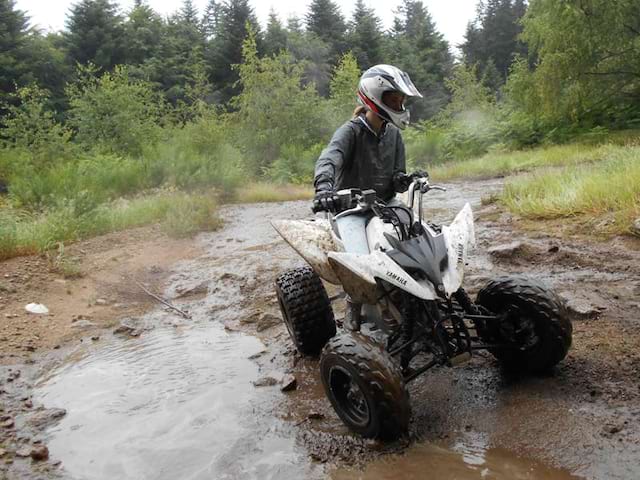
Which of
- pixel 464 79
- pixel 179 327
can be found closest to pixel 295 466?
pixel 179 327

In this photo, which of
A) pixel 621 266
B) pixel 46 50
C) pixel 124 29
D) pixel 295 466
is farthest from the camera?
pixel 124 29

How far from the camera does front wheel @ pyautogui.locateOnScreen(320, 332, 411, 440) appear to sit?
268 cm

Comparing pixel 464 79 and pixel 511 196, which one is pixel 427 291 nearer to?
pixel 511 196

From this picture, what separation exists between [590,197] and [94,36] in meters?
36.0

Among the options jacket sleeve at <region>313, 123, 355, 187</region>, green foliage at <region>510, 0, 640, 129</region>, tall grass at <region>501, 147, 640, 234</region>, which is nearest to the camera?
jacket sleeve at <region>313, 123, 355, 187</region>

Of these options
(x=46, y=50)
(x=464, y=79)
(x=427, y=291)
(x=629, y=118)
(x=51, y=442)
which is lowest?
(x=51, y=442)

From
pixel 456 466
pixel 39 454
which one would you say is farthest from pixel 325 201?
pixel 39 454

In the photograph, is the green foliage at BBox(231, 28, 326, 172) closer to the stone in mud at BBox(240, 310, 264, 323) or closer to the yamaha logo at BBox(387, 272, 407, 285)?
the stone in mud at BBox(240, 310, 264, 323)

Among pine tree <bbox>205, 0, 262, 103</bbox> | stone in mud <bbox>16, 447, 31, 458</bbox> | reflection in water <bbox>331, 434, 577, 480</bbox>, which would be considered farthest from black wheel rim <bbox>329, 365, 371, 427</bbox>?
pine tree <bbox>205, 0, 262, 103</bbox>

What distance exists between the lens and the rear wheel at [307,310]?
4.04 m

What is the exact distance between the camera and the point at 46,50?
106 feet

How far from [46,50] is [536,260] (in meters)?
33.8

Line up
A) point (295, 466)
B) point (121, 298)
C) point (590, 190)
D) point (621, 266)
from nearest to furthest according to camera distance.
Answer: point (295, 466), point (621, 266), point (121, 298), point (590, 190)

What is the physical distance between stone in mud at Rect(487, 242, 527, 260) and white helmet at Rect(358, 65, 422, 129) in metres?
2.54
